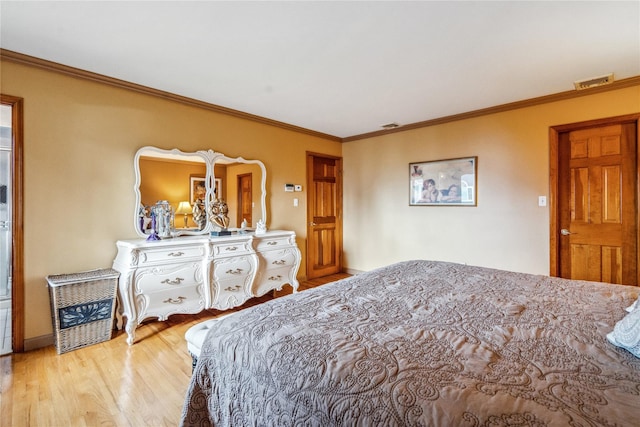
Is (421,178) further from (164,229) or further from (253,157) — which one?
(164,229)

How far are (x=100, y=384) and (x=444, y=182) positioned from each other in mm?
4062

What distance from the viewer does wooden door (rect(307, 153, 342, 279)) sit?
480cm

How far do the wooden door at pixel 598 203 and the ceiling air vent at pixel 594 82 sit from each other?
42 cm

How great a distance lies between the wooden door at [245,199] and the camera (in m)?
3.86

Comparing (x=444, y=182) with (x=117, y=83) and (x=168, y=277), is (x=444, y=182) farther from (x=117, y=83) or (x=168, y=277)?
(x=117, y=83)

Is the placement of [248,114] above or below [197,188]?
Result: above

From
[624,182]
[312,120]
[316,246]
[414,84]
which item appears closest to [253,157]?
[312,120]

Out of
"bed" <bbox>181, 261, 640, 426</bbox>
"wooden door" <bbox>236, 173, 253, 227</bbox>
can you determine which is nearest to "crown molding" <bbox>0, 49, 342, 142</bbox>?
"wooden door" <bbox>236, 173, 253, 227</bbox>

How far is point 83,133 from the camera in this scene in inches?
107

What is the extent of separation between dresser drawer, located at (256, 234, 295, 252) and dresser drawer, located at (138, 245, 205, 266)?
28.3 inches

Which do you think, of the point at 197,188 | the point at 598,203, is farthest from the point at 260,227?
the point at 598,203

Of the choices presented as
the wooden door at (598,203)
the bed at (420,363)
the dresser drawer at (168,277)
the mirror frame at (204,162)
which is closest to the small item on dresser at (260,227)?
the mirror frame at (204,162)

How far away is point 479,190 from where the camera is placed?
3797 mm

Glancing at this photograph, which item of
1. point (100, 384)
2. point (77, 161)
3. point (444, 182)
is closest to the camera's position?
point (100, 384)
